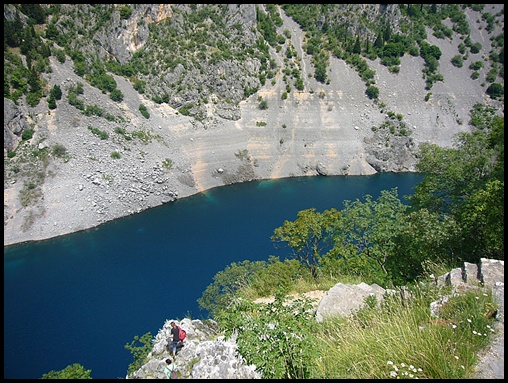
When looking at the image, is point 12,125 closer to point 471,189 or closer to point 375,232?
point 375,232

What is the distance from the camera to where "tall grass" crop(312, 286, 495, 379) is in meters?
6.71

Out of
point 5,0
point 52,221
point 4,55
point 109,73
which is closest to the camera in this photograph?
point 52,221

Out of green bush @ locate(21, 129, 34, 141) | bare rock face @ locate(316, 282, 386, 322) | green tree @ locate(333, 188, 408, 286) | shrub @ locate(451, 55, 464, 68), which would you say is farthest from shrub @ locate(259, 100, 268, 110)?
bare rock face @ locate(316, 282, 386, 322)

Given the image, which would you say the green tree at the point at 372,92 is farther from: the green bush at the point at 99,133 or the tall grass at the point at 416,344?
the tall grass at the point at 416,344

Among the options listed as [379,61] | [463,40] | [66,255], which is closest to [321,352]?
[66,255]

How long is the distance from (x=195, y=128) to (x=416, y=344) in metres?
69.8

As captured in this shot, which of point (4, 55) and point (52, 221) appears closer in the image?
point (52, 221)

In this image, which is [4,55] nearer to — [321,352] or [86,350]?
[86,350]

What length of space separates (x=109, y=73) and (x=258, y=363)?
7835cm

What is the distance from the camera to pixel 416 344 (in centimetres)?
700

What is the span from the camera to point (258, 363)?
7324 millimetres

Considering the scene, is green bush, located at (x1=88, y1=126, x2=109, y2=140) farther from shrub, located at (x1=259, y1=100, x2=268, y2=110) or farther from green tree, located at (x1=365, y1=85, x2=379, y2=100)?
green tree, located at (x1=365, y1=85, x2=379, y2=100)

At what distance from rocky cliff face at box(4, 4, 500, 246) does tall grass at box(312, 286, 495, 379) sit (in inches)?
2154

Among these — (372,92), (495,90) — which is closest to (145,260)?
(372,92)
